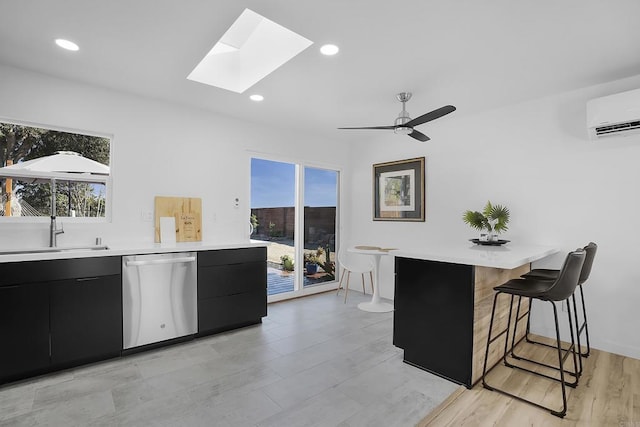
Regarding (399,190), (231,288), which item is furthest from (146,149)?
(399,190)

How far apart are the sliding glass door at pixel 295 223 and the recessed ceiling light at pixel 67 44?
7.20 feet

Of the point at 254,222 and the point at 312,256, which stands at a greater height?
the point at 254,222

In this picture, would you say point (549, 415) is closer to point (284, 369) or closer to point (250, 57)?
point (284, 369)

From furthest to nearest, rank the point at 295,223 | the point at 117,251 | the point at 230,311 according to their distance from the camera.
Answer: the point at 295,223 < the point at 230,311 < the point at 117,251

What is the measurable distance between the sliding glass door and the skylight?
1.41 metres

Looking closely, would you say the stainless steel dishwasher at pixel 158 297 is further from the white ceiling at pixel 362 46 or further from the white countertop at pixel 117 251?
the white ceiling at pixel 362 46

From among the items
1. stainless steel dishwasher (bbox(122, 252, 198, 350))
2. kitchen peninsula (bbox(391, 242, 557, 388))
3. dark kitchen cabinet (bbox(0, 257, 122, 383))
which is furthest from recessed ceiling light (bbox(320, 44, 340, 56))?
dark kitchen cabinet (bbox(0, 257, 122, 383))

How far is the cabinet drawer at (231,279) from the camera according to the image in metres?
3.16

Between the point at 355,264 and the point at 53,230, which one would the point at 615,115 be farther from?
the point at 53,230

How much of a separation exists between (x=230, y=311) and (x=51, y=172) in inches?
82.8

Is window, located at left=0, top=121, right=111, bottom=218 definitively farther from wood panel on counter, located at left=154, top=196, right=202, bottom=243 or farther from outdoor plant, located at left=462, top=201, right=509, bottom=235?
outdoor plant, located at left=462, top=201, right=509, bottom=235

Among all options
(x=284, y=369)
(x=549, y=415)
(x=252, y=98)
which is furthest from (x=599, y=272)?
(x=252, y=98)

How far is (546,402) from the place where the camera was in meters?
2.12

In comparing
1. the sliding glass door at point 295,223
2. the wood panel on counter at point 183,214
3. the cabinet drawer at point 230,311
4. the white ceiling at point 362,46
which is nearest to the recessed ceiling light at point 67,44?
the white ceiling at point 362,46
